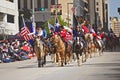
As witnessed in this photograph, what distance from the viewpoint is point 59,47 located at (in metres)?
26.6

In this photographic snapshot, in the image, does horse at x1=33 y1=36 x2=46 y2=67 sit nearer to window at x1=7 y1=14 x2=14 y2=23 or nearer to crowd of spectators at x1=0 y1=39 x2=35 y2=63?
crowd of spectators at x1=0 y1=39 x2=35 y2=63

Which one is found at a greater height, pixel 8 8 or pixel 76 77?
pixel 8 8

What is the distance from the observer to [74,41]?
2728 centimetres

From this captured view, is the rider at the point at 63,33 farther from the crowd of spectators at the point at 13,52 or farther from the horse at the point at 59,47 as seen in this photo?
the crowd of spectators at the point at 13,52

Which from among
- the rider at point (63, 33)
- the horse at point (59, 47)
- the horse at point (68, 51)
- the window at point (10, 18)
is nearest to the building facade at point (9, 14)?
the window at point (10, 18)

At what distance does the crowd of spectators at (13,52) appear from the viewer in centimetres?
3743

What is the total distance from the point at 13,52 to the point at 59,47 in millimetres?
12603

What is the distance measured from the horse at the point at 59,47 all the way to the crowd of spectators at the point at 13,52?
10453 mm

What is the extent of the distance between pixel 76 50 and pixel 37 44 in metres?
2.11

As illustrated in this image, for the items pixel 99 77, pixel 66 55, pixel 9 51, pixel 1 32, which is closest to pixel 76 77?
pixel 99 77

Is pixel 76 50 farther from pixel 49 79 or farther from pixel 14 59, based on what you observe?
pixel 14 59

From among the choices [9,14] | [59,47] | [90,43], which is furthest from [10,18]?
[59,47]

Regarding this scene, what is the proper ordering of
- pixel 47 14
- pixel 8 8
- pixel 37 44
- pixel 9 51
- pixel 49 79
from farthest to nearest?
pixel 47 14 → pixel 8 8 → pixel 9 51 → pixel 37 44 → pixel 49 79

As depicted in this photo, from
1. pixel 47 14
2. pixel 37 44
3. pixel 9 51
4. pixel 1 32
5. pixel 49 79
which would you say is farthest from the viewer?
pixel 47 14
